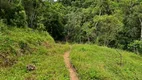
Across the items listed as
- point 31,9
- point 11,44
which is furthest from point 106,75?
point 31,9

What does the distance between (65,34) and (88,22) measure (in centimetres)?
541

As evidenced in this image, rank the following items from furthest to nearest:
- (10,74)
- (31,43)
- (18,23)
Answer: (18,23) < (31,43) < (10,74)

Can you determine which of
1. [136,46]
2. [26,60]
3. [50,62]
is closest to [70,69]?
[50,62]

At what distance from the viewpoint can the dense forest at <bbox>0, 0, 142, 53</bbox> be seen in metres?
24.2

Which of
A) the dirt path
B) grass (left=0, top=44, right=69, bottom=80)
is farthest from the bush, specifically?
grass (left=0, top=44, right=69, bottom=80)

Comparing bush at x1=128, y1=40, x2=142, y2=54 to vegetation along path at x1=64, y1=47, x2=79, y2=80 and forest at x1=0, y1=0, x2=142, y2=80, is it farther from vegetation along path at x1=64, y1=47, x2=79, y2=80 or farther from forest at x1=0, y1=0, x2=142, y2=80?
vegetation along path at x1=64, y1=47, x2=79, y2=80

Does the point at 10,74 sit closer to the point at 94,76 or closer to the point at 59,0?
the point at 94,76

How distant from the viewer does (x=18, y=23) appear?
23375 millimetres

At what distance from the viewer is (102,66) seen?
58.9 ft

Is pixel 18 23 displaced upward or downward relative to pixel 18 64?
upward

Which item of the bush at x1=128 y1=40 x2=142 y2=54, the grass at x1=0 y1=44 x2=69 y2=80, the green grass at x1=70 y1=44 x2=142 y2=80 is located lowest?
the bush at x1=128 y1=40 x2=142 y2=54

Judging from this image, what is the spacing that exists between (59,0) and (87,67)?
45227mm

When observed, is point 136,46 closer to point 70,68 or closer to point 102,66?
point 102,66

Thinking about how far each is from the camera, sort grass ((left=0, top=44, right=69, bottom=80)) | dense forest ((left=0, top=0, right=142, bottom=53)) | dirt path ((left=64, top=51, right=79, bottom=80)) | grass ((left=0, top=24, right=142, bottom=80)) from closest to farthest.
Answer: grass ((left=0, top=44, right=69, bottom=80)), grass ((left=0, top=24, right=142, bottom=80)), dirt path ((left=64, top=51, right=79, bottom=80)), dense forest ((left=0, top=0, right=142, bottom=53))
